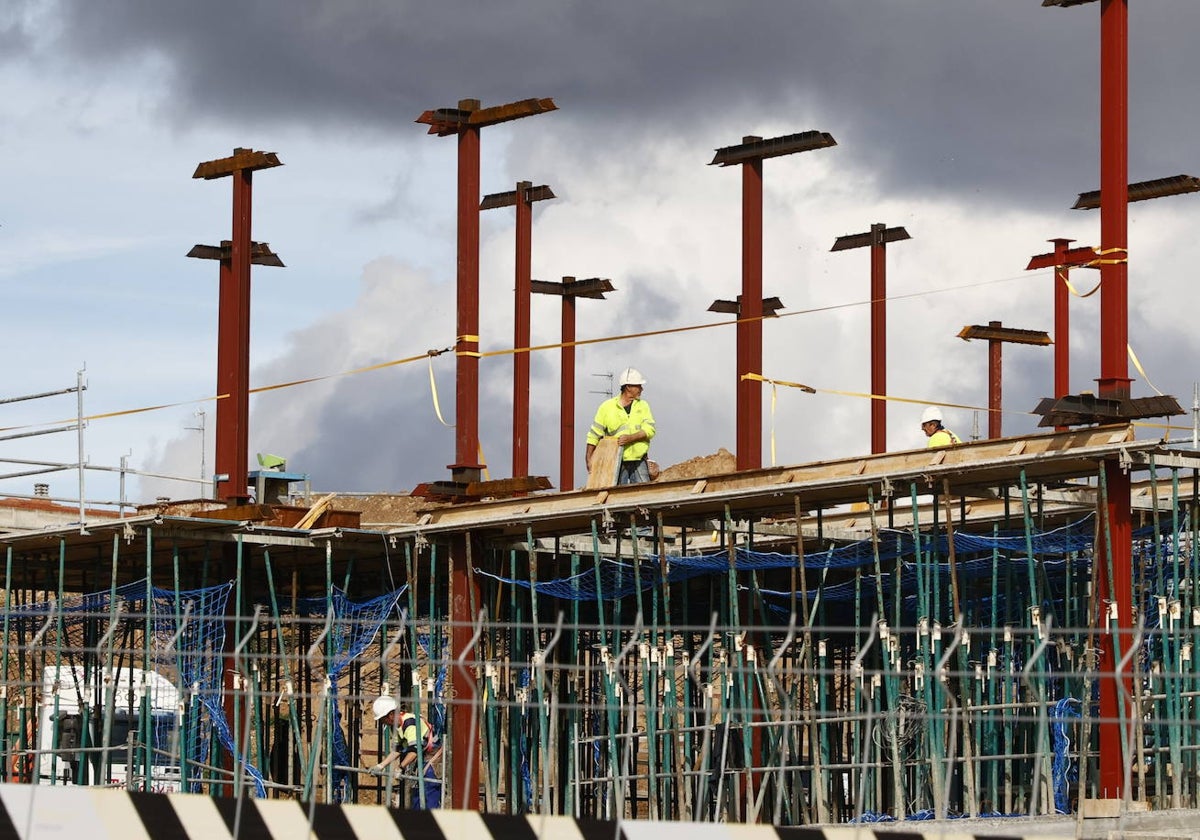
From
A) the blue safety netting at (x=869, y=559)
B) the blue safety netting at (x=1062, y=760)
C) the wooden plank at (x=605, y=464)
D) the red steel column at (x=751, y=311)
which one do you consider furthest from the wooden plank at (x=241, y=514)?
the blue safety netting at (x=1062, y=760)

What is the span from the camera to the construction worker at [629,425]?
Answer: 66.8 feet

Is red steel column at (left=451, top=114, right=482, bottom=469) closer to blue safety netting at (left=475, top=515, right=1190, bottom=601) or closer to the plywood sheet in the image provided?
the plywood sheet

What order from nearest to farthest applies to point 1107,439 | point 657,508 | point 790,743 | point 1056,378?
1. point 1107,439
2. point 657,508
3. point 790,743
4. point 1056,378

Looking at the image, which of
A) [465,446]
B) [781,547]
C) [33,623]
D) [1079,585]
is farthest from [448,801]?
[33,623]

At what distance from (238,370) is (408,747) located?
558 centimetres

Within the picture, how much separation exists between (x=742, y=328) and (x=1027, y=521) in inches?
287

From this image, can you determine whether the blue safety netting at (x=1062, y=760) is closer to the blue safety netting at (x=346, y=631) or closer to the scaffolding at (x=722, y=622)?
the scaffolding at (x=722, y=622)

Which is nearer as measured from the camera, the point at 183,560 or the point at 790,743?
the point at 790,743

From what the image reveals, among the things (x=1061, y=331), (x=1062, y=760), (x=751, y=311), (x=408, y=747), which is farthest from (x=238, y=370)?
(x=1061, y=331)

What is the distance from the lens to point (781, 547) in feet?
75.3

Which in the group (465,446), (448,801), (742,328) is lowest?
(448,801)

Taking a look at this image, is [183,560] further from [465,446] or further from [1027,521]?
[1027,521]

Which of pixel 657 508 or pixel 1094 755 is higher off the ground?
pixel 657 508

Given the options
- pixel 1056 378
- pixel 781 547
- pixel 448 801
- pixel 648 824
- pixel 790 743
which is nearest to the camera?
pixel 648 824
